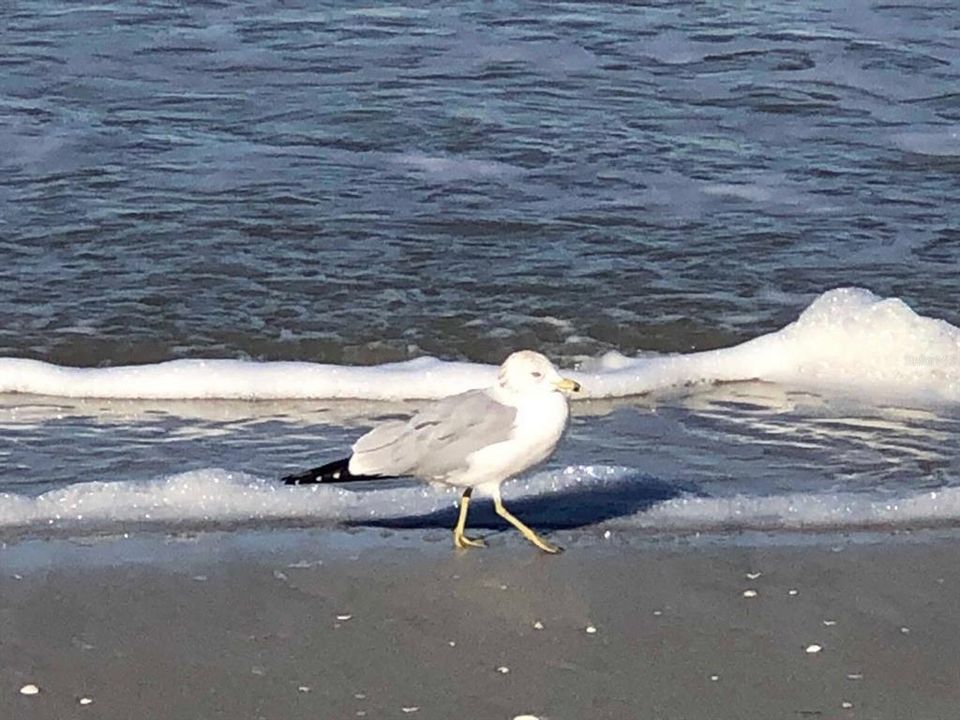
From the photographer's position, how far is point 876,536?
4832 millimetres

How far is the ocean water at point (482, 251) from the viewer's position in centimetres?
546

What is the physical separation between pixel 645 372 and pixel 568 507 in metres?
1.37

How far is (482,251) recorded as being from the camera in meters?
7.92

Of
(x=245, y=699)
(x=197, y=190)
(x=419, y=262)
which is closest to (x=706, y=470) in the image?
(x=245, y=699)

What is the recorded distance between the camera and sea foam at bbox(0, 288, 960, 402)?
635 centimetres

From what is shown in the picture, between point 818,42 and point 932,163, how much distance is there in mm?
2111

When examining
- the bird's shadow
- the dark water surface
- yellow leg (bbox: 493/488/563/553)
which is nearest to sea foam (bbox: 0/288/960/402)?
the dark water surface

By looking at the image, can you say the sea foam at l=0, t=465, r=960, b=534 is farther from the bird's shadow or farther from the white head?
the white head

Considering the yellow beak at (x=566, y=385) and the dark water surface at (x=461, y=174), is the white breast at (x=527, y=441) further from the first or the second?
the dark water surface at (x=461, y=174)

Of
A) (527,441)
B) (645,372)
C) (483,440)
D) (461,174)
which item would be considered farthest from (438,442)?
(461,174)

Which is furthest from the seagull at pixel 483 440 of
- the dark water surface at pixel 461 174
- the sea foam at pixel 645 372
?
the dark water surface at pixel 461 174

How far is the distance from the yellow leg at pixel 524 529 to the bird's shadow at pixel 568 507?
4.4 inches

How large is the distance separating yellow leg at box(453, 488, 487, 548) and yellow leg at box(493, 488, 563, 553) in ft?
0.23

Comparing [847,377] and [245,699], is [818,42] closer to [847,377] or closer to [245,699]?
[847,377]
